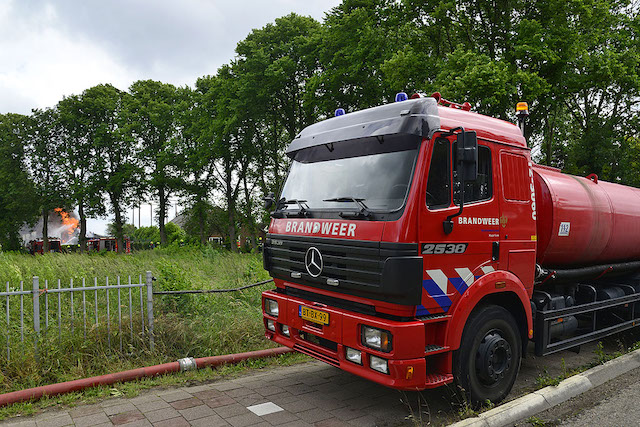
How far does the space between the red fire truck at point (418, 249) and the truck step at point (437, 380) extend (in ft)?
0.04

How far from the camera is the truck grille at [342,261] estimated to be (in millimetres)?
3920

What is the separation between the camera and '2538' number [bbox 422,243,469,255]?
4031 millimetres

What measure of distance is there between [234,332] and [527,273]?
400cm

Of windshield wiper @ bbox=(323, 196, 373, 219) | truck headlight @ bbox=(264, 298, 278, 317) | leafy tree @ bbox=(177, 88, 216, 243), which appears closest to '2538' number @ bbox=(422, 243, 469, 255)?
windshield wiper @ bbox=(323, 196, 373, 219)

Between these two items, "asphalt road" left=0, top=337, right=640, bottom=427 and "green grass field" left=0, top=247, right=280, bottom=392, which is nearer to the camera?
"asphalt road" left=0, top=337, right=640, bottom=427

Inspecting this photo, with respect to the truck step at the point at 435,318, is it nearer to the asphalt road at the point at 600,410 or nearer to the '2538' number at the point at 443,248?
the '2538' number at the point at 443,248

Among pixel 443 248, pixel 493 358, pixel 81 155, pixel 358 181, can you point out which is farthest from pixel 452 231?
pixel 81 155

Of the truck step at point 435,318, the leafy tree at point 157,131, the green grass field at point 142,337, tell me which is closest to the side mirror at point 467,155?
the truck step at point 435,318

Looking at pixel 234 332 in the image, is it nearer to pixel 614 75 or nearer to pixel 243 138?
pixel 614 75

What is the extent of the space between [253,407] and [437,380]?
1.92 metres

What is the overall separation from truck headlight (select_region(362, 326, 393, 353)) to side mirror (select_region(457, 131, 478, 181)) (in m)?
1.58

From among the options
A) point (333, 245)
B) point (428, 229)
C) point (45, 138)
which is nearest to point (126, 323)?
point (333, 245)

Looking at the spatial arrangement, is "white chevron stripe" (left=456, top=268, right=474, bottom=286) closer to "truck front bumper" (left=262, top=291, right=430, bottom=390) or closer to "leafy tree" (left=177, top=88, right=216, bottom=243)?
"truck front bumper" (left=262, top=291, right=430, bottom=390)

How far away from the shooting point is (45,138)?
35375mm
